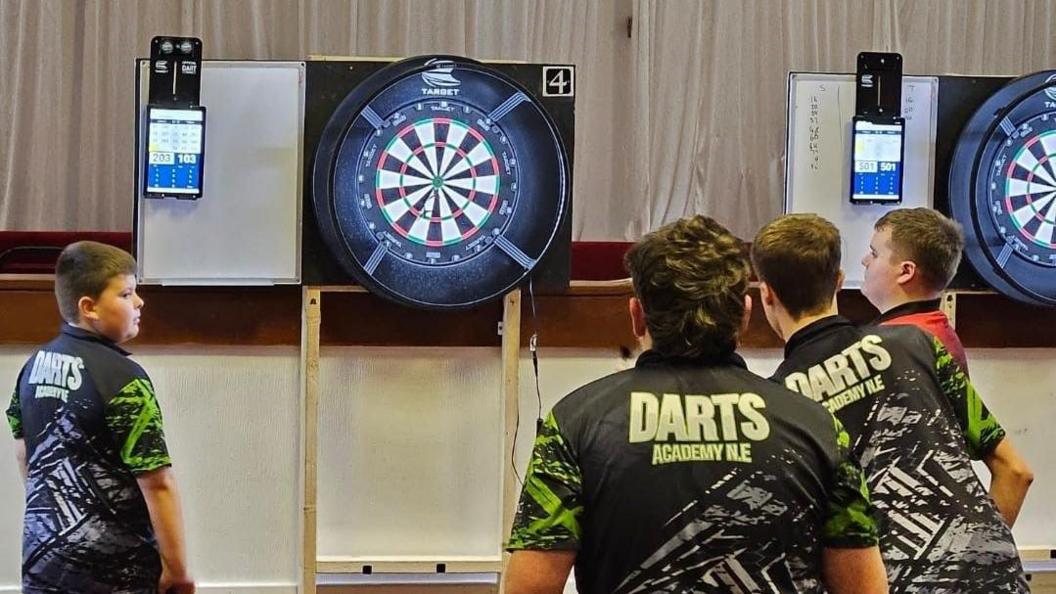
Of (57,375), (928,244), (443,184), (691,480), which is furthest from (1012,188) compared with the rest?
(57,375)

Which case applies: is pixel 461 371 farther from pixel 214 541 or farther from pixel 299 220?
pixel 214 541

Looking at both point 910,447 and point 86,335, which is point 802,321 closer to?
point 910,447

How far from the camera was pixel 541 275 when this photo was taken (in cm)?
352

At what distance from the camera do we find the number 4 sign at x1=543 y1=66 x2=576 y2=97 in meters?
3.50

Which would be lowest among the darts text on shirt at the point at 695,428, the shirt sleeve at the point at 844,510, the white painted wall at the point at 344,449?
the white painted wall at the point at 344,449

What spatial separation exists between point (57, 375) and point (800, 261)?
148cm

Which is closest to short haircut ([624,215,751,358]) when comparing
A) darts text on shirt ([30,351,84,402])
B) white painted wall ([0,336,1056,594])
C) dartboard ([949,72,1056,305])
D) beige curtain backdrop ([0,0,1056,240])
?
darts text on shirt ([30,351,84,402])

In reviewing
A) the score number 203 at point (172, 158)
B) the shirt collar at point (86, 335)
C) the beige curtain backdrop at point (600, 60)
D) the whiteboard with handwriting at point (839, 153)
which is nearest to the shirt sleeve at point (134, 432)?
the shirt collar at point (86, 335)

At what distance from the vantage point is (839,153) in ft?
12.4

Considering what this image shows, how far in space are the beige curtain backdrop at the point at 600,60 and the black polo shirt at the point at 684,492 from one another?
9.28 feet

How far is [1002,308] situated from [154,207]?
106 inches

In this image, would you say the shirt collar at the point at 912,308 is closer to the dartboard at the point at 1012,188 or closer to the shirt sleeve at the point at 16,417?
the dartboard at the point at 1012,188

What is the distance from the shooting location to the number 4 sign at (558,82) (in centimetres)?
350

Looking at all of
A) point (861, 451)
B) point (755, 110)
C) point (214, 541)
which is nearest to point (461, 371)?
point (214, 541)
